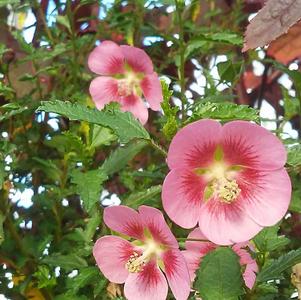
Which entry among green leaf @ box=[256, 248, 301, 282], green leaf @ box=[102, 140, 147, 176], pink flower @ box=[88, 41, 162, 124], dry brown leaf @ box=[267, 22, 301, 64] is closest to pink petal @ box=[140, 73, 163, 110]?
pink flower @ box=[88, 41, 162, 124]

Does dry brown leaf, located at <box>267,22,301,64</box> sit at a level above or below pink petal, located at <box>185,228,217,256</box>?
above

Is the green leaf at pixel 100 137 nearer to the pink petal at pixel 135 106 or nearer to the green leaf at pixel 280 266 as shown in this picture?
the pink petal at pixel 135 106

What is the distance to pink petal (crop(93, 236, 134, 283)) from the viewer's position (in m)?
0.78

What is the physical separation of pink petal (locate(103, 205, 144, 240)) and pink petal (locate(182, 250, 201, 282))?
57 mm

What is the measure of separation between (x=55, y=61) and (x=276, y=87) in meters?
0.46

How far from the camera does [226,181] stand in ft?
2.45

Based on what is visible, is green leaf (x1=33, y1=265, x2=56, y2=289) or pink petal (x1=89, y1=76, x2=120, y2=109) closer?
green leaf (x1=33, y1=265, x2=56, y2=289)

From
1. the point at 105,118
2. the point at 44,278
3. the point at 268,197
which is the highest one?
the point at 105,118

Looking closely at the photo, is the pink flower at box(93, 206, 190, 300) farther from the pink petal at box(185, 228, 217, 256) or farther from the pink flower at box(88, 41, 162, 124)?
the pink flower at box(88, 41, 162, 124)

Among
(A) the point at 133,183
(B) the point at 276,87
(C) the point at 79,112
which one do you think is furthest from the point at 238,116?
(B) the point at 276,87

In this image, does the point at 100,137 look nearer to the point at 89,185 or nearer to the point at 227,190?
the point at 89,185

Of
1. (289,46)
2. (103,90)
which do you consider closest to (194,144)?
(103,90)

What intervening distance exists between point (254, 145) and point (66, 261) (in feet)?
1.03

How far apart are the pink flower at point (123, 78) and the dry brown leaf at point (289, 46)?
0.24m
